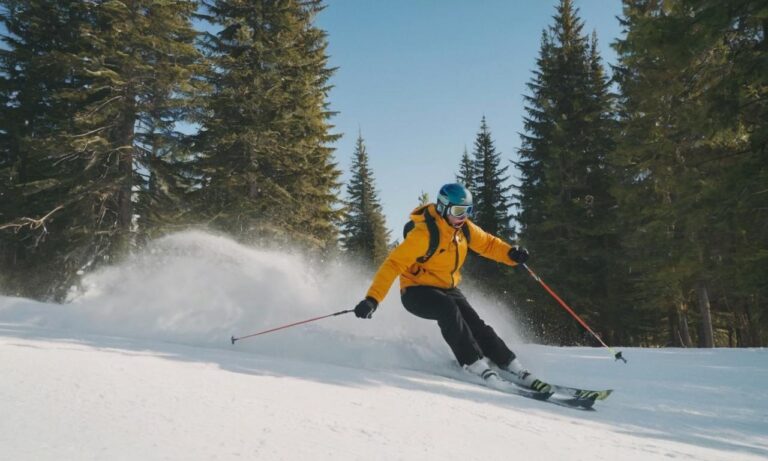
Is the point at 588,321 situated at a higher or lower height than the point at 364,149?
lower

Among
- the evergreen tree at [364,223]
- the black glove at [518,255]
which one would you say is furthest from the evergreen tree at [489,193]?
the black glove at [518,255]

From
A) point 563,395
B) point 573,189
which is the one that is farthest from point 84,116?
point 573,189

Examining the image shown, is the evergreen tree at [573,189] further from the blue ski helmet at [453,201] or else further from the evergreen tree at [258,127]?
the blue ski helmet at [453,201]

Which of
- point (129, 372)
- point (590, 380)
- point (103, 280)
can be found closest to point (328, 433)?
point (129, 372)

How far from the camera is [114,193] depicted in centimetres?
1659

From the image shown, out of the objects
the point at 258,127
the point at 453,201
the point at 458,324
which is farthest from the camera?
the point at 258,127

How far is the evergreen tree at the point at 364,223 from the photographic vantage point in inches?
1679

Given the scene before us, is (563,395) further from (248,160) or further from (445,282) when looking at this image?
(248,160)

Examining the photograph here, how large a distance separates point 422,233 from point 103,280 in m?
5.83

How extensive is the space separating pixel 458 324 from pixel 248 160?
47.4 ft

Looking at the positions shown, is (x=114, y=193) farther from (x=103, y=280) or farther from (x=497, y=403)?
(x=497, y=403)

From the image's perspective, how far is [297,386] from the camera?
136 inches

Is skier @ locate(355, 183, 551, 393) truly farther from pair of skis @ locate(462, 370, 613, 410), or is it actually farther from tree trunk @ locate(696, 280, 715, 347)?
tree trunk @ locate(696, 280, 715, 347)

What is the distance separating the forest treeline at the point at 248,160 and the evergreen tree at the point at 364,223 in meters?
20.6
